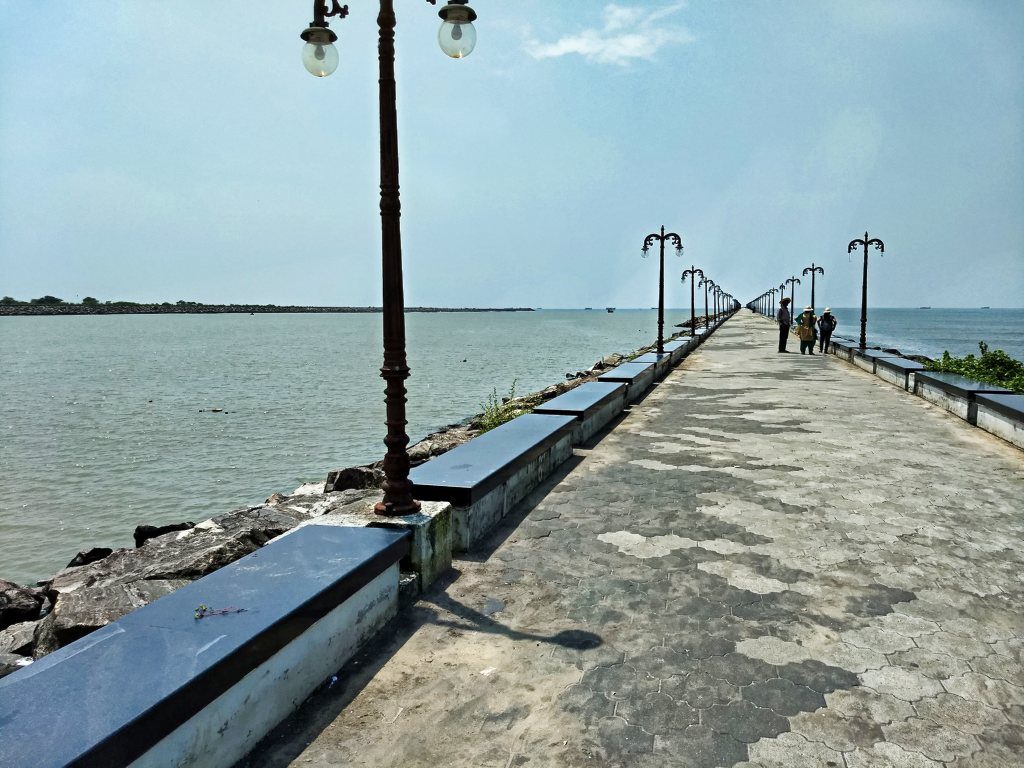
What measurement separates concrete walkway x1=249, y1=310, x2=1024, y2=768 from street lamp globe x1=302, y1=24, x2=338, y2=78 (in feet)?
12.9

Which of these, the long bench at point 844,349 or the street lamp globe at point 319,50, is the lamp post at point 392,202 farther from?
the long bench at point 844,349

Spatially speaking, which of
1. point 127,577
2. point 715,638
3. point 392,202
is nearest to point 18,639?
point 127,577

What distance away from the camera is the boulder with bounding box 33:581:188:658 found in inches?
191

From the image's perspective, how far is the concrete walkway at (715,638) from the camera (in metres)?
2.94

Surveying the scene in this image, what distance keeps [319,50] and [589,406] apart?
20.4 ft

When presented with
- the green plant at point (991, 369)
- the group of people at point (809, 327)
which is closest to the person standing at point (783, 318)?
the group of people at point (809, 327)

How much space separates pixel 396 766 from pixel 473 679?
2.41 ft

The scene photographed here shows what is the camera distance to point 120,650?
2719 millimetres

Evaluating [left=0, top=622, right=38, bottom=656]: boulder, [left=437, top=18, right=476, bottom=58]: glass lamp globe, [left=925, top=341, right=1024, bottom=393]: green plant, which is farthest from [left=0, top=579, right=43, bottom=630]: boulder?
[left=925, top=341, right=1024, bottom=393]: green plant

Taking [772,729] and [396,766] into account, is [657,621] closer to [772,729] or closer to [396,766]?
[772,729]

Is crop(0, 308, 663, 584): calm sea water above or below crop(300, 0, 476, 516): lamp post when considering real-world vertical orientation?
below

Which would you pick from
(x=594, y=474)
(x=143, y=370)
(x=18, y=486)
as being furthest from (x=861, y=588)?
(x=143, y=370)

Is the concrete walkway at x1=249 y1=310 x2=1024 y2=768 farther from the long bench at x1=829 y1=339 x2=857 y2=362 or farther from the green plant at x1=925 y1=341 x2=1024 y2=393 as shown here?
the long bench at x1=829 y1=339 x2=857 y2=362

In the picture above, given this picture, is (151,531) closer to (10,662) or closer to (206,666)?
(10,662)
